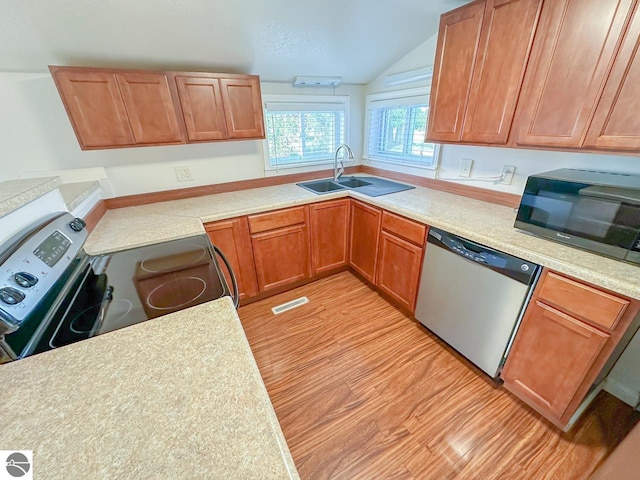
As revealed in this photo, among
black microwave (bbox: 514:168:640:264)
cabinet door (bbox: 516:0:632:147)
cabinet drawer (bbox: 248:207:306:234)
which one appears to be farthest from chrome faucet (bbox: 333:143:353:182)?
black microwave (bbox: 514:168:640:264)

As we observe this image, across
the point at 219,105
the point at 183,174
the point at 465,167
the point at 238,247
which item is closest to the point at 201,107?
the point at 219,105

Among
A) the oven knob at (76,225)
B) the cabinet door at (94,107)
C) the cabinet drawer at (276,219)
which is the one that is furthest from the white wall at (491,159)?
the oven knob at (76,225)

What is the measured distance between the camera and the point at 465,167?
2051mm

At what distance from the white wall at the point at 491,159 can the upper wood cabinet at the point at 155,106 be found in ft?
4.25

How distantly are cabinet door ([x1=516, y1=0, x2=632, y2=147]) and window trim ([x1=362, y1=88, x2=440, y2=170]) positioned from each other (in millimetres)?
736

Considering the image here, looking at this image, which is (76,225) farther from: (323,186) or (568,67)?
(568,67)

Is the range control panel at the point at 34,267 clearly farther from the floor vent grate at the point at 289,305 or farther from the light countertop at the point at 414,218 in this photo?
the floor vent grate at the point at 289,305

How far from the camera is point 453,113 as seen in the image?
5.61 feet

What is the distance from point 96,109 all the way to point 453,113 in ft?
7.22

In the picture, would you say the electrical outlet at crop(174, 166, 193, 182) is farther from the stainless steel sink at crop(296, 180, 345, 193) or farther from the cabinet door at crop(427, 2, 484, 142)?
the cabinet door at crop(427, 2, 484, 142)

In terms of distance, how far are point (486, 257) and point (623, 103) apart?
2.69ft

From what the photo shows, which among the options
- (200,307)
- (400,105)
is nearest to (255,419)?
(200,307)

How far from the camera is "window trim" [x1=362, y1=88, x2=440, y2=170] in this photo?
2.19 meters

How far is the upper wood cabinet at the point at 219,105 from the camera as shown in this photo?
69.9 inches
